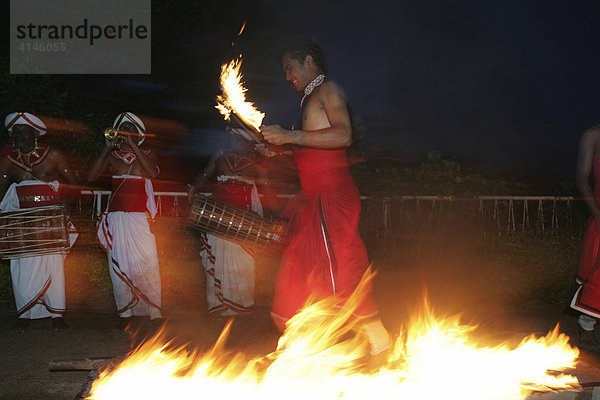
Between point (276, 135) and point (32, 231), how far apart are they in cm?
302

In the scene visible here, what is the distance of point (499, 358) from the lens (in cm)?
355

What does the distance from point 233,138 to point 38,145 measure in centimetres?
198

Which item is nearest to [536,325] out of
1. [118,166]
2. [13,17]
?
[118,166]

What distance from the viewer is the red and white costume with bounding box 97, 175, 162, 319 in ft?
17.0

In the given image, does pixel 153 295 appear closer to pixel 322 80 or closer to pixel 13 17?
pixel 322 80

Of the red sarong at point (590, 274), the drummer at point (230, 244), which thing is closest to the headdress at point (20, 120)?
the drummer at point (230, 244)

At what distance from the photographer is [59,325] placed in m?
5.00

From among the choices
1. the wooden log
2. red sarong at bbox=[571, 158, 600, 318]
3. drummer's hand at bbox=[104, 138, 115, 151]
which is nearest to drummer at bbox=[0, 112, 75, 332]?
drummer's hand at bbox=[104, 138, 115, 151]

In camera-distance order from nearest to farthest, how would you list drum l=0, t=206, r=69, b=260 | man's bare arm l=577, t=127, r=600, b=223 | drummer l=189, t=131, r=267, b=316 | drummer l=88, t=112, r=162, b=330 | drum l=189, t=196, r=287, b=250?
drum l=189, t=196, r=287, b=250
man's bare arm l=577, t=127, r=600, b=223
drum l=0, t=206, r=69, b=260
drummer l=88, t=112, r=162, b=330
drummer l=189, t=131, r=267, b=316

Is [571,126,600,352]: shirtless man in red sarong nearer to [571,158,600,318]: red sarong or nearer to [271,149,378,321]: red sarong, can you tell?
[571,158,600,318]: red sarong

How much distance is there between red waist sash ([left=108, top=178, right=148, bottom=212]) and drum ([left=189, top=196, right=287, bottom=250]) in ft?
5.88

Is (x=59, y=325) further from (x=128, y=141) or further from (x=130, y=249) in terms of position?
(x=128, y=141)

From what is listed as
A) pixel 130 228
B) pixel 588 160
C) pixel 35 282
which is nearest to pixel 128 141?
pixel 130 228

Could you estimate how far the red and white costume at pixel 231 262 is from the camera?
18.4 ft
